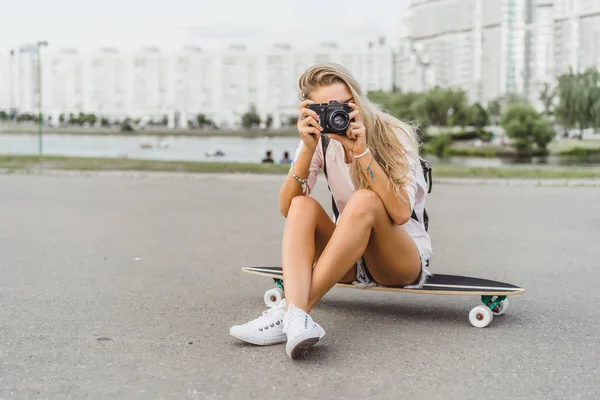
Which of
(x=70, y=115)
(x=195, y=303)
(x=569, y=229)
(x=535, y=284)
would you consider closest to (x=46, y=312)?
(x=195, y=303)

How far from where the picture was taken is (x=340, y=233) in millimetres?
3432

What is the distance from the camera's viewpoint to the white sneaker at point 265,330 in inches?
133

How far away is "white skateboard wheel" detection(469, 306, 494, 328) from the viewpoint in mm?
3844

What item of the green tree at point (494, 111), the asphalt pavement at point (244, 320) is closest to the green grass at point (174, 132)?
the green tree at point (494, 111)

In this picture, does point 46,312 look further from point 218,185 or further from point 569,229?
point 218,185

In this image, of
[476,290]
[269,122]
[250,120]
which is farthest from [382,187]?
[269,122]

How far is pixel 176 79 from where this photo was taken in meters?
82.6

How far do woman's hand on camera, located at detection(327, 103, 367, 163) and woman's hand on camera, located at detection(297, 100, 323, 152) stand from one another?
8cm

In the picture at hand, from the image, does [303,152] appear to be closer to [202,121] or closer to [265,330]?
[265,330]

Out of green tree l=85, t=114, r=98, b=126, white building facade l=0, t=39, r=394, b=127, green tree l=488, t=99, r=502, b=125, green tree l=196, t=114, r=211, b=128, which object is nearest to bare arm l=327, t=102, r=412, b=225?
green tree l=488, t=99, r=502, b=125

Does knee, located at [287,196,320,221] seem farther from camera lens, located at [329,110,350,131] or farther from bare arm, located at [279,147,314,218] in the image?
camera lens, located at [329,110,350,131]

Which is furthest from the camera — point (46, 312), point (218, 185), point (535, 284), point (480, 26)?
point (480, 26)

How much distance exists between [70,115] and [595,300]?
2906 inches

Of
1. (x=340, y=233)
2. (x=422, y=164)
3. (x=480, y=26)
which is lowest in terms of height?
(x=340, y=233)
